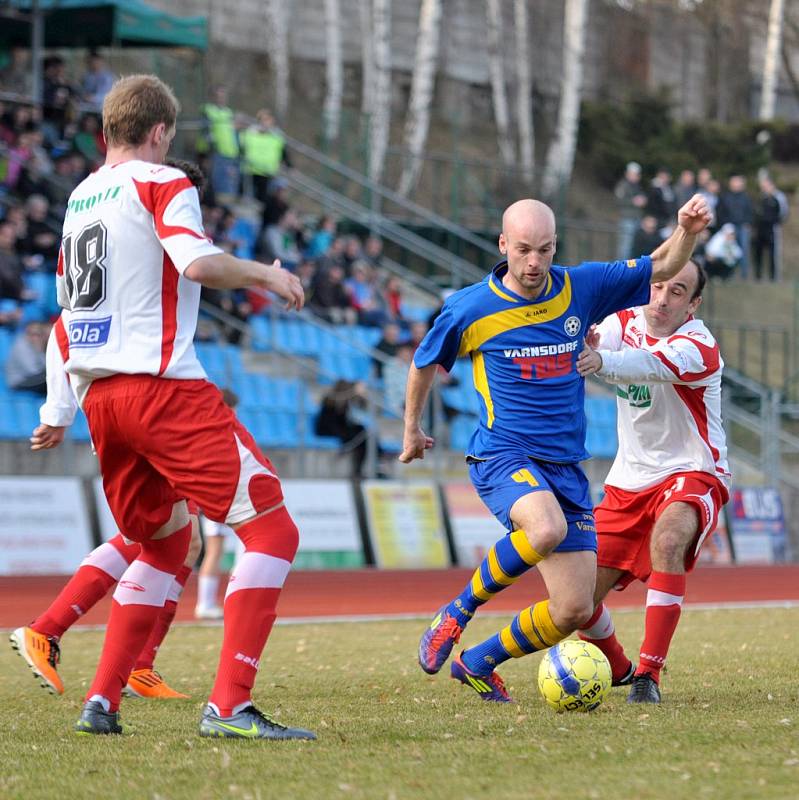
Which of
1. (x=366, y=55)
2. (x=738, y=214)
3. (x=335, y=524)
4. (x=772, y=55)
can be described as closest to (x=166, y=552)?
(x=335, y=524)

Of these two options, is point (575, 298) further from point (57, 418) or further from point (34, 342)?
point (34, 342)

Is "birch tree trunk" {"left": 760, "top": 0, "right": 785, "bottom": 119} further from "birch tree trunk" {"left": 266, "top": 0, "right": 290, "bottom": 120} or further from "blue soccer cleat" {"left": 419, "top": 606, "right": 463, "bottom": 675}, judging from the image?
"blue soccer cleat" {"left": 419, "top": 606, "right": 463, "bottom": 675}

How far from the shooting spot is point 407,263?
2848cm

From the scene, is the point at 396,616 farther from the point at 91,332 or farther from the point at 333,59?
the point at 333,59

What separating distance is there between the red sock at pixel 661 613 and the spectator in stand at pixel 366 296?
50.4 ft

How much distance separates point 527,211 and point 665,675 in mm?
2894

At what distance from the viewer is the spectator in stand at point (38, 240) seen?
1958 cm

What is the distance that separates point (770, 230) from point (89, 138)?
16632 mm

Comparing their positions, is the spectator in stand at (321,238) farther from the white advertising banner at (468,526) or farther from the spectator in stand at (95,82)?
the white advertising banner at (468,526)

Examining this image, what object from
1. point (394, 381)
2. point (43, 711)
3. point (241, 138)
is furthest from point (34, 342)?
point (43, 711)

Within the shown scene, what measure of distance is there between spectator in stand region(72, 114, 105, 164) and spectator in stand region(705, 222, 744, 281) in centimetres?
1304

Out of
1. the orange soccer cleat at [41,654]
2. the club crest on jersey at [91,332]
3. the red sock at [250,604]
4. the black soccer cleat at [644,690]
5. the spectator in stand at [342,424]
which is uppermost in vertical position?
the club crest on jersey at [91,332]

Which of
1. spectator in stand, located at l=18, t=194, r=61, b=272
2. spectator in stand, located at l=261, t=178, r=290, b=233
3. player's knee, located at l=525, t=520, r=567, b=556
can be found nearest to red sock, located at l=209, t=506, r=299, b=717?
player's knee, located at l=525, t=520, r=567, b=556

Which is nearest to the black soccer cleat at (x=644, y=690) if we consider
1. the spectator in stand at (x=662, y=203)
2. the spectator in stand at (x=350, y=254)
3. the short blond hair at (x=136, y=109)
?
the short blond hair at (x=136, y=109)
